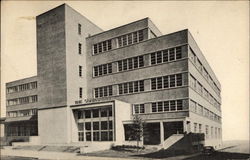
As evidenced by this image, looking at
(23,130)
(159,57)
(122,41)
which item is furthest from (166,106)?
(23,130)

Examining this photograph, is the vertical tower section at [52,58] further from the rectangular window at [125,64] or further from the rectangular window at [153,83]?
the rectangular window at [153,83]

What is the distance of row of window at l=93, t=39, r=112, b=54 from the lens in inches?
1389

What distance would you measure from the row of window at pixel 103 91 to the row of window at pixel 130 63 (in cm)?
291

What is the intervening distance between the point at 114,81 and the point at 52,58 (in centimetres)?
861

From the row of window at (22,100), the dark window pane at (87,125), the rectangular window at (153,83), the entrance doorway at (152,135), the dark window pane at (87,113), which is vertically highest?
the rectangular window at (153,83)

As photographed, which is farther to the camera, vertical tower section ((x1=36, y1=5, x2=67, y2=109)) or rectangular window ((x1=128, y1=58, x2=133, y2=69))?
vertical tower section ((x1=36, y1=5, x2=67, y2=109))

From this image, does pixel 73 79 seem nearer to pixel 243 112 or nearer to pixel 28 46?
pixel 28 46

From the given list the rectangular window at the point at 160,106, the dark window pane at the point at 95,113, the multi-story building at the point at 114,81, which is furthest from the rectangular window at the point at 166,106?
the dark window pane at the point at 95,113

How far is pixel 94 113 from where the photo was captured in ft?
104

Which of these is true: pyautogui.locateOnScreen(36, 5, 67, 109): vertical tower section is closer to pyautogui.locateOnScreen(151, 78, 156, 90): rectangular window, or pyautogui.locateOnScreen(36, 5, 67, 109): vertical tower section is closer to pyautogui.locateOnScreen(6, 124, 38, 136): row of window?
pyautogui.locateOnScreen(151, 78, 156, 90): rectangular window

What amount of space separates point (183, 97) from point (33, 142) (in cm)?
1946

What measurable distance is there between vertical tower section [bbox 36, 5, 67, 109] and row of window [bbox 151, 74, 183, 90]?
35.9 ft

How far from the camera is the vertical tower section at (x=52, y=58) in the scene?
33375mm

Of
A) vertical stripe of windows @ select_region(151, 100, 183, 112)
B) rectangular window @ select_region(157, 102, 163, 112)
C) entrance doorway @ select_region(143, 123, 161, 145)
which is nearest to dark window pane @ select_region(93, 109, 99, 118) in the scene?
entrance doorway @ select_region(143, 123, 161, 145)
